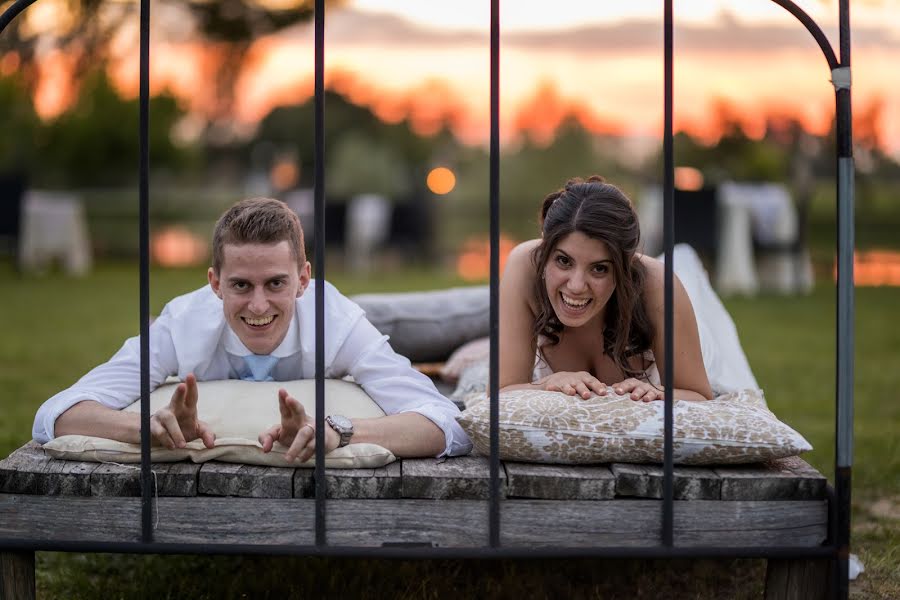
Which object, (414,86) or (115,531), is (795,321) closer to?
(115,531)

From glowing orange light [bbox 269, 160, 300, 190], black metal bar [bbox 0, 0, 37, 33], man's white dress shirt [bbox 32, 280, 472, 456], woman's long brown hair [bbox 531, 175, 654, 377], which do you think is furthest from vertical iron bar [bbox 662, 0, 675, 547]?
glowing orange light [bbox 269, 160, 300, 190]

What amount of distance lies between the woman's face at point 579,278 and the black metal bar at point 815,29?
1.88 ft

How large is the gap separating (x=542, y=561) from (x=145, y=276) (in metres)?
1.39

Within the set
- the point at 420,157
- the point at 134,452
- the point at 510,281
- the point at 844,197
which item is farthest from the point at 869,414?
the point at 420,157

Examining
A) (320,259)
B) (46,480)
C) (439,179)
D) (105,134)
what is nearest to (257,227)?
(320,259)

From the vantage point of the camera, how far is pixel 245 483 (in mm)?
1868

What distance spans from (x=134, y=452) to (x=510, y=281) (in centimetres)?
96

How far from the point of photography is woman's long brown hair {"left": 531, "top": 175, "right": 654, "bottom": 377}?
2164 mm

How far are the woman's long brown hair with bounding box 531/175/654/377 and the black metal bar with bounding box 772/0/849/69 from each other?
0.53 meters

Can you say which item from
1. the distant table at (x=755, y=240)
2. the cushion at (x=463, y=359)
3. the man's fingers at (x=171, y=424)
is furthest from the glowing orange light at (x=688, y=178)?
the man's fingers at (x=171, y=424)

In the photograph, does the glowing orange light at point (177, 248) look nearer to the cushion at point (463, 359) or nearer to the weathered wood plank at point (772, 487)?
the cushion at point (463, 359)

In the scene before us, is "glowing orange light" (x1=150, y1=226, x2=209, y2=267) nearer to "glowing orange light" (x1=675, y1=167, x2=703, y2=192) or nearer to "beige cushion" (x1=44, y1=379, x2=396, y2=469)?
"glowing orange light" (x1=675, y1=167, x2=703, y2=192)

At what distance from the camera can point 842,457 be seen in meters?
1.81

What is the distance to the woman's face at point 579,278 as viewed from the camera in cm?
217
